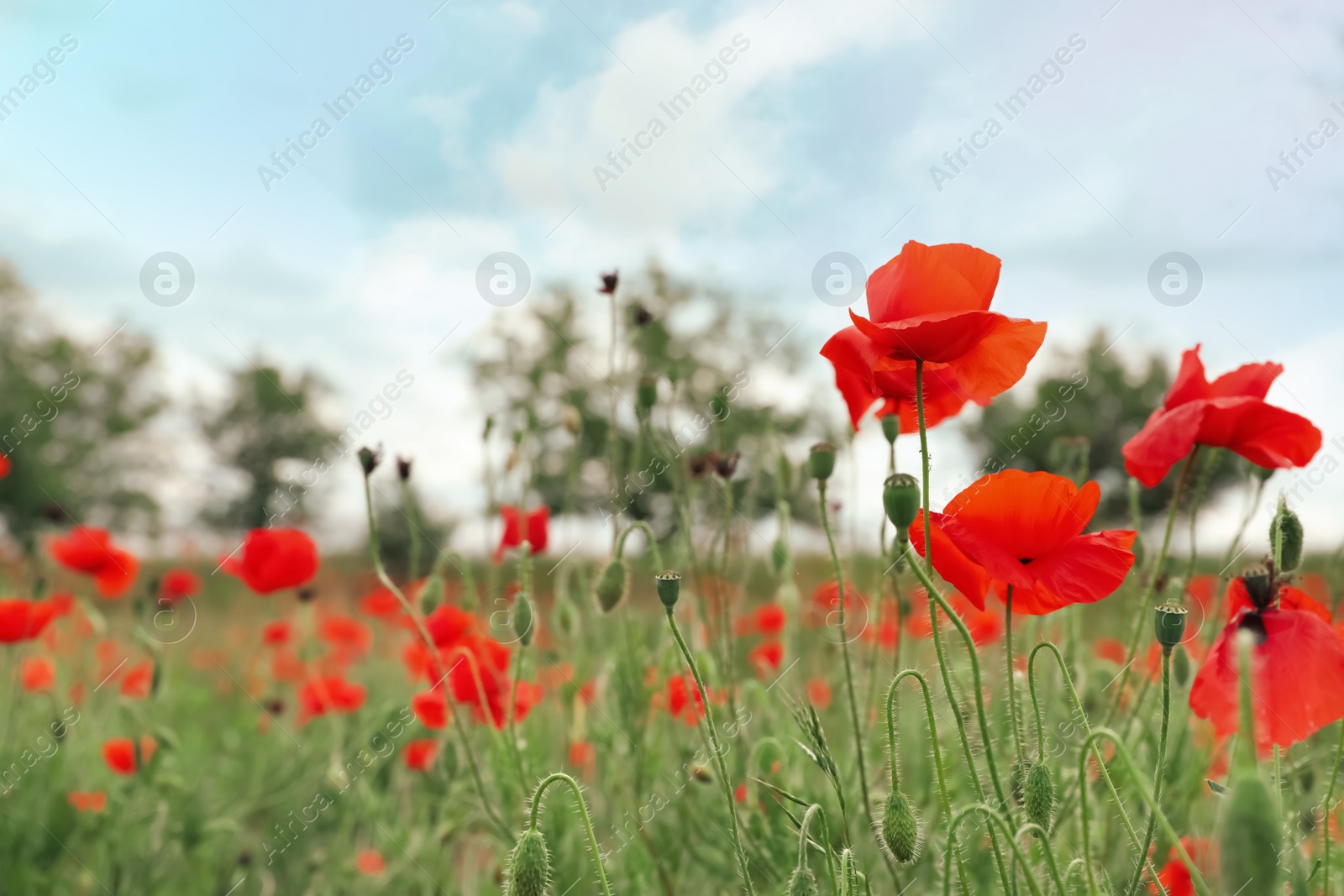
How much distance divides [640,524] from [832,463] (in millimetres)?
306

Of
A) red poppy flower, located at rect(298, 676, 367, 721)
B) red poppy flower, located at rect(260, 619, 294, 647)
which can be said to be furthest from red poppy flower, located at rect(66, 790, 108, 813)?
red poppy flower, located at rect(260, 619, 294, 647)

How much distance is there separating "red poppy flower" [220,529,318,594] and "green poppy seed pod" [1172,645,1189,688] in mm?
1812

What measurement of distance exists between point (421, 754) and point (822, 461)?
5.33ft

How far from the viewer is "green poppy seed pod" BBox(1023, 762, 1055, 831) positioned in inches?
30.1

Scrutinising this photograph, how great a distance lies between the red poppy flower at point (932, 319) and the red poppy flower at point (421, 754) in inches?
67.9

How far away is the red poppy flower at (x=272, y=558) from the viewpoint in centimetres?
210

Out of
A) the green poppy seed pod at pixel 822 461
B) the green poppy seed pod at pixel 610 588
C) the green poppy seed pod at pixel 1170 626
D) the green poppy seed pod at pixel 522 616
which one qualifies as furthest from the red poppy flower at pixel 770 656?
the green poppy seed pod at pixel 1170 626

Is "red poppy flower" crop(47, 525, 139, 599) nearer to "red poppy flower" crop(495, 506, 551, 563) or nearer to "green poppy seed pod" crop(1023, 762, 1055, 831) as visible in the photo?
"red poppy flower" crop(495, 506, 551, 563)

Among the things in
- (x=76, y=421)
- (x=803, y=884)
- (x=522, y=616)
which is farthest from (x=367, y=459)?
(x=76, y=421)

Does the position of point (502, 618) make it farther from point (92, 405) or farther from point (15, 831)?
point (92, 405)

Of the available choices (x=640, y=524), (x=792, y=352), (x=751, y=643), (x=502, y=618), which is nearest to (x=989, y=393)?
(x=640, y=524)

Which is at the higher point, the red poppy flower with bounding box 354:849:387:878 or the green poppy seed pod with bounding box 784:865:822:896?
the green poppy seed pod with bounding box 784:865:822:896

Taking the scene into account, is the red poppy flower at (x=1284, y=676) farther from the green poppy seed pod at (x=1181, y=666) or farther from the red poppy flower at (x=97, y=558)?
the red poppy flower at (x=97, y=558)

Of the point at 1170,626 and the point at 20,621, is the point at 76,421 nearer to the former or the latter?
the point at 20,621
